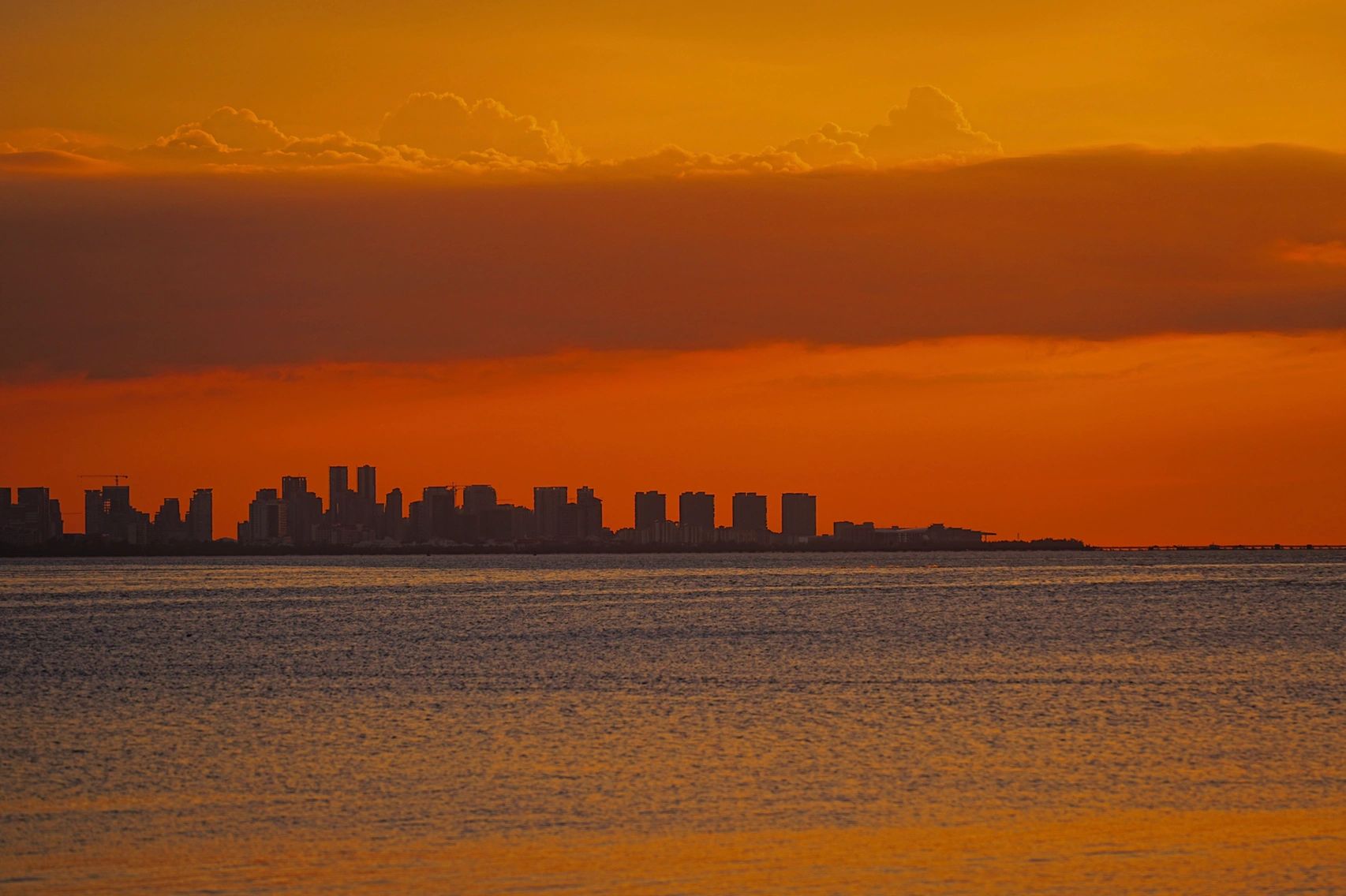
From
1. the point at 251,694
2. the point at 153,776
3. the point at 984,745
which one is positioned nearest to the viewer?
the point at 153,776

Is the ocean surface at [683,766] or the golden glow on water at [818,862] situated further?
the ocean surface at [683,766]

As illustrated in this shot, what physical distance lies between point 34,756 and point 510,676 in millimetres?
25646

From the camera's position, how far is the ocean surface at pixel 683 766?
28406 millimetres

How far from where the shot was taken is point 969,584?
192375 millimetres

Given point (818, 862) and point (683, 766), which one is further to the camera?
point (683, 766)

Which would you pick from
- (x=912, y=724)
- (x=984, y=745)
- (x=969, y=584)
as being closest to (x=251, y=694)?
(x=912, y=724)

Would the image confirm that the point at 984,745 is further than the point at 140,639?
No

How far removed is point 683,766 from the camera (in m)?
39.8

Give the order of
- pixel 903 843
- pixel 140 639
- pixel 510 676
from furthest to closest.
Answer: pixel 140 639
pixel 510 676
pixel 903 843

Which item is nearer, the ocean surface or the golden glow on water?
the golden glow on water

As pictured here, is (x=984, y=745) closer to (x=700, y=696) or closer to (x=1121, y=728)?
(x=1121, y=728)

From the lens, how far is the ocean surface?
2841 centimetres

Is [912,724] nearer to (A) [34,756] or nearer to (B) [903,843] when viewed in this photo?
(B) [903,843]

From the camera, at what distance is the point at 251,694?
60.6m
